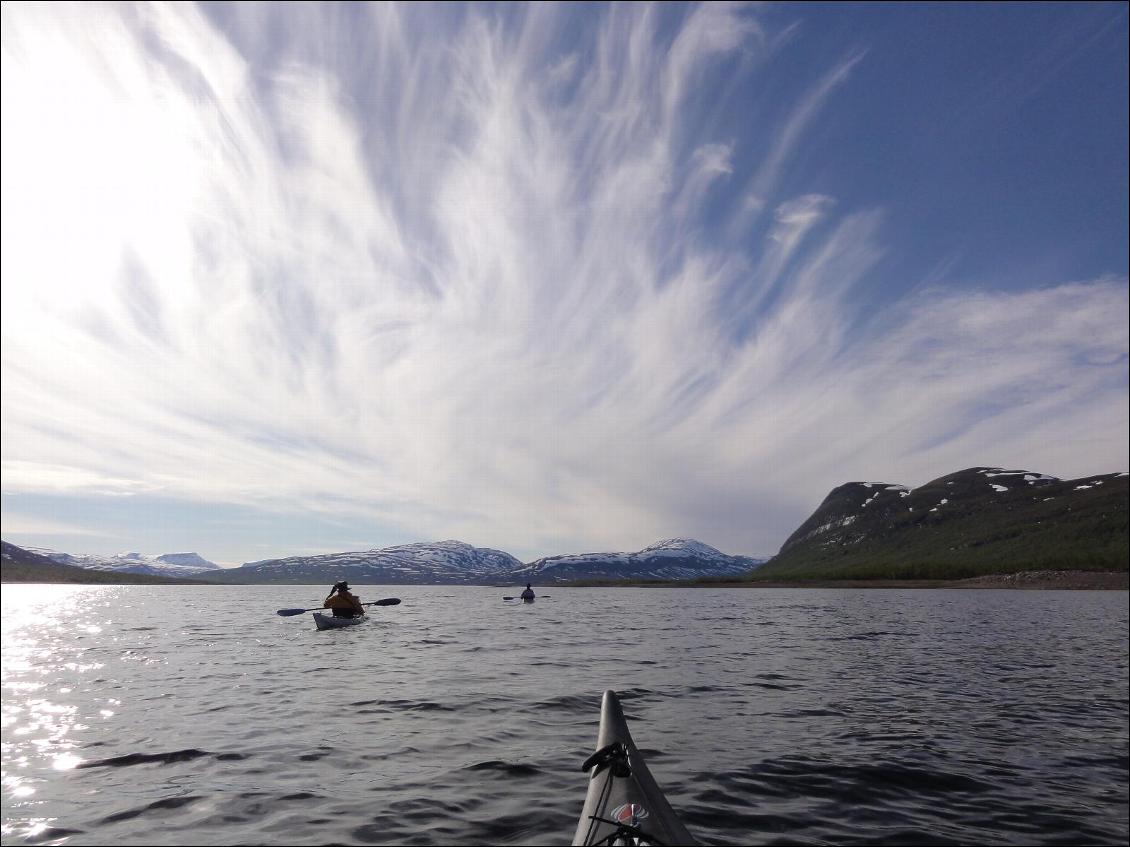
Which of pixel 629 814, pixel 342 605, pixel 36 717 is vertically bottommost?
pixel 36 717

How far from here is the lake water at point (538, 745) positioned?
1131cm

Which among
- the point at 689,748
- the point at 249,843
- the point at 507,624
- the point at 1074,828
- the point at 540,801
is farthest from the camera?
the point at 507,624

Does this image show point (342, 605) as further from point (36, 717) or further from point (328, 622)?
point (36, 717)

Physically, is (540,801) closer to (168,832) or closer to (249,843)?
(249,843)

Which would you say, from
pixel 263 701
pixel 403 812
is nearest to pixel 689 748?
pixel 403 812

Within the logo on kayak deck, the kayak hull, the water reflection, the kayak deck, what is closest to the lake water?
the water reflection

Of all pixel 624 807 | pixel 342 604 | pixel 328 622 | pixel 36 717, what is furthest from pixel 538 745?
pixel 342 604

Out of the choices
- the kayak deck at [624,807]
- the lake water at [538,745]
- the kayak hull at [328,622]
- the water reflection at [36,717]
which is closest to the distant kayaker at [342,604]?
the kayak hull at [328,622]

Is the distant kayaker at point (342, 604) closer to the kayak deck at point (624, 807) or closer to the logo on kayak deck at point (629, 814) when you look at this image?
the kayak deck at point (624, 807)

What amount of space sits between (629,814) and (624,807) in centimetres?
29

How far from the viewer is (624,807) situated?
1009cm

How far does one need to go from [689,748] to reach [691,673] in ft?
41.4

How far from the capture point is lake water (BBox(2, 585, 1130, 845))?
37.1 ft

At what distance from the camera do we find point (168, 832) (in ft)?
35.4
